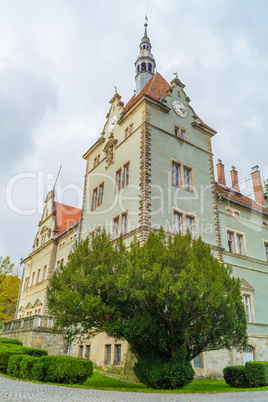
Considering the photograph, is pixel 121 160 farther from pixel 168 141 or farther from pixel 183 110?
pixel 183 110

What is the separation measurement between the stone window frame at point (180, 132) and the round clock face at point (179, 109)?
1190 millimetres

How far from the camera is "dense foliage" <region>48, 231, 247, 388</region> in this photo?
505 inches

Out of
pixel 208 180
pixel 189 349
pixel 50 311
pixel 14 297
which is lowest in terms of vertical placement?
pixel 189 349

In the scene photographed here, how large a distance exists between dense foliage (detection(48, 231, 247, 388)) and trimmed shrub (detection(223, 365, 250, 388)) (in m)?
1.85

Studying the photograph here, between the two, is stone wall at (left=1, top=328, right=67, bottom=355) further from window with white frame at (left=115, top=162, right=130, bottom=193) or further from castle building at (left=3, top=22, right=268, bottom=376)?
window with white frame at (left=115, top=162, right=130, bottom=193)

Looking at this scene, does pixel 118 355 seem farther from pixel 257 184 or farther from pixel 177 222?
pixel 257 184

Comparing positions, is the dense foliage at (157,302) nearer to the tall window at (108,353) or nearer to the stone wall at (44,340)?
the tall window at (108,353)

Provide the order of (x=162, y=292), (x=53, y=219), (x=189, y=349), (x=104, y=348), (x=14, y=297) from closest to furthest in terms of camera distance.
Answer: (x=162, y=292)
(x=189, y=349)
(x=104, y=348)
(x=53, y=219)
(x=14, y=297)

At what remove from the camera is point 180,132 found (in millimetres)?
Result: 24891

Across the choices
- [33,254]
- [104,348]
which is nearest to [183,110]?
[104,348]

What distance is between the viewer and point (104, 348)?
66.0 ft

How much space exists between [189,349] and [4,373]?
7.99m

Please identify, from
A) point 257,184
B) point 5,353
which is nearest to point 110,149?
point 5,353

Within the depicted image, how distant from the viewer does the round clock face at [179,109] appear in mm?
25312
